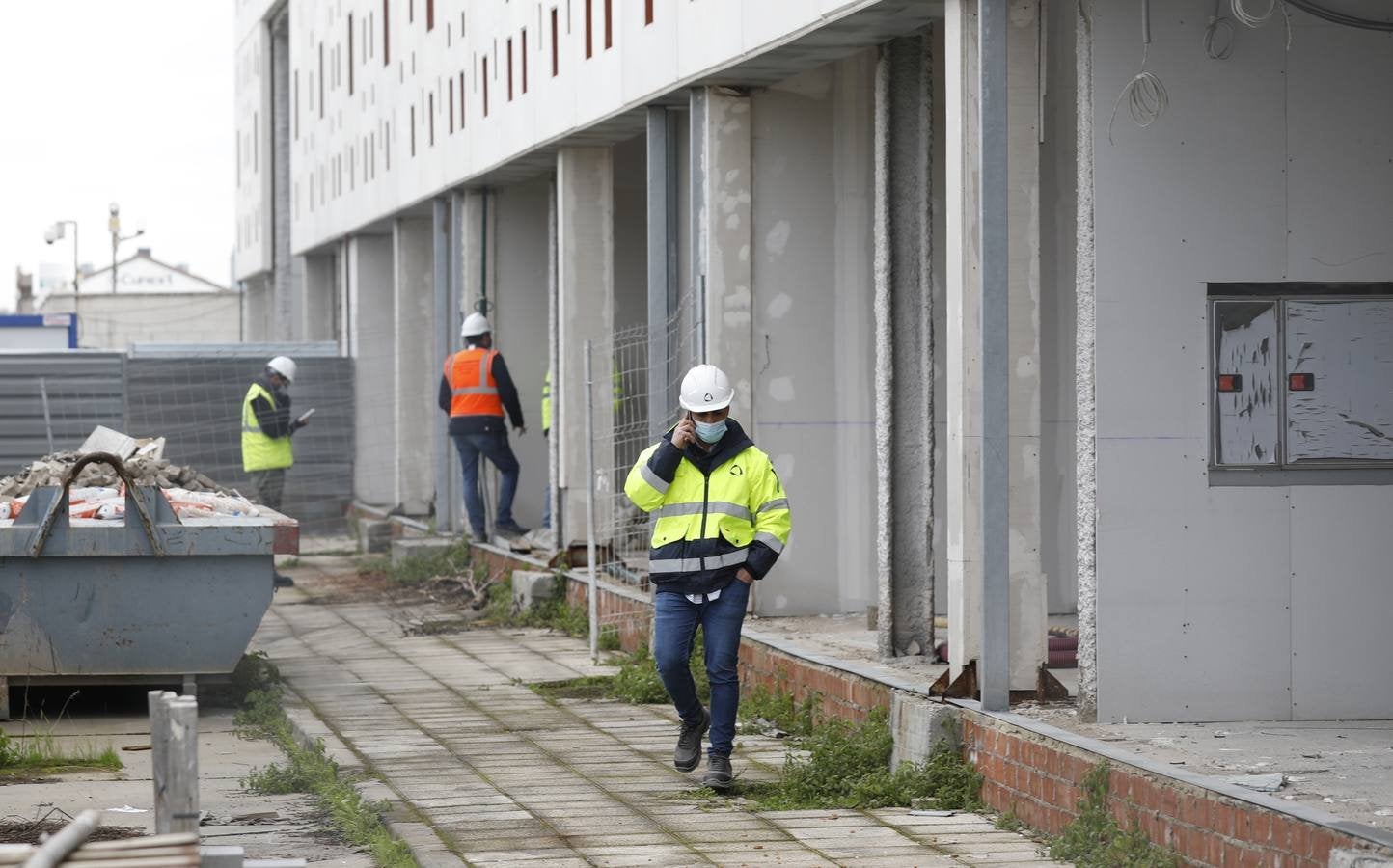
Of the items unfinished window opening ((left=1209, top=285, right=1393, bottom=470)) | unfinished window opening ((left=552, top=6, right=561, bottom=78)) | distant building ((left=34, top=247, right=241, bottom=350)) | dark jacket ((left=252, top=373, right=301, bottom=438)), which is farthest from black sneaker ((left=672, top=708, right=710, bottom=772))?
distant building ((left=34, top=247, right=241, bottom=350))

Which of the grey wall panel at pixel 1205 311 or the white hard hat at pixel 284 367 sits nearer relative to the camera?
the grey wall panel at pixel 1205 311

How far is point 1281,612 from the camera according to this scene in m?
8.97

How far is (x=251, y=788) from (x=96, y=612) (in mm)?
2536

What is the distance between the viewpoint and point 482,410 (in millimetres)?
19453

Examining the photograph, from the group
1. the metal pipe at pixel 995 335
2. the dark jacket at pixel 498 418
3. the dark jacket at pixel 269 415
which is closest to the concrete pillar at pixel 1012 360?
the metal pipe at pixel 995 335

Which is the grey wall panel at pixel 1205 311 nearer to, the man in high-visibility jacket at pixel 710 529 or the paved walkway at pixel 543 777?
the paved walkway at pixel 543 777

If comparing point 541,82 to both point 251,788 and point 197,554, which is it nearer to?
point 197,554

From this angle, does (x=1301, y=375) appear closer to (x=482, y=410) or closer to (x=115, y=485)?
(x=115, y=485)

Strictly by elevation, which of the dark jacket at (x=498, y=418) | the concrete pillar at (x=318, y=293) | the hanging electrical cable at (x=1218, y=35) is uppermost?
the concrete pillar at (x=318, y=293)

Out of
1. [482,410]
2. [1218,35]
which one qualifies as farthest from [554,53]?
[1218,35]

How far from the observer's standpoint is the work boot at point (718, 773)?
30.6ft

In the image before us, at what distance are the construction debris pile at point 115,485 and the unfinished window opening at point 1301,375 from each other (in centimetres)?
607

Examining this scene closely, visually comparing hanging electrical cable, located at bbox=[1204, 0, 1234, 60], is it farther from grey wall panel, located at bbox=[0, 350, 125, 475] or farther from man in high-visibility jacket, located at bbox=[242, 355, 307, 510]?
grey wall panel, located at bbox=[0, 350, 125, 475]

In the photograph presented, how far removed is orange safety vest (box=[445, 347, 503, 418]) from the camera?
63.8 feet
